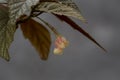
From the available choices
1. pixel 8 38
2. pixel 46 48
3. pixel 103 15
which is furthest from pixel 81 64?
pixel 8 38

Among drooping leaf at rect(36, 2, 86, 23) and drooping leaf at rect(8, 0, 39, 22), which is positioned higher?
drooping leaf at rect(8, 0, 39, 22)

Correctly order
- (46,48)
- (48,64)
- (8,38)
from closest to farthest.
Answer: (8,38) → (46,48) → (48,64)

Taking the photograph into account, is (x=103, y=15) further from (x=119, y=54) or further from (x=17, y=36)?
(x=17, y=36)

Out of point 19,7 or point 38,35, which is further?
point 38,35

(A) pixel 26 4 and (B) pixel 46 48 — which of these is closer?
(A) pixel 26 4

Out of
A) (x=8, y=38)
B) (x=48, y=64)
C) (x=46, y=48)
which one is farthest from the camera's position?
(x=48, y=64)
